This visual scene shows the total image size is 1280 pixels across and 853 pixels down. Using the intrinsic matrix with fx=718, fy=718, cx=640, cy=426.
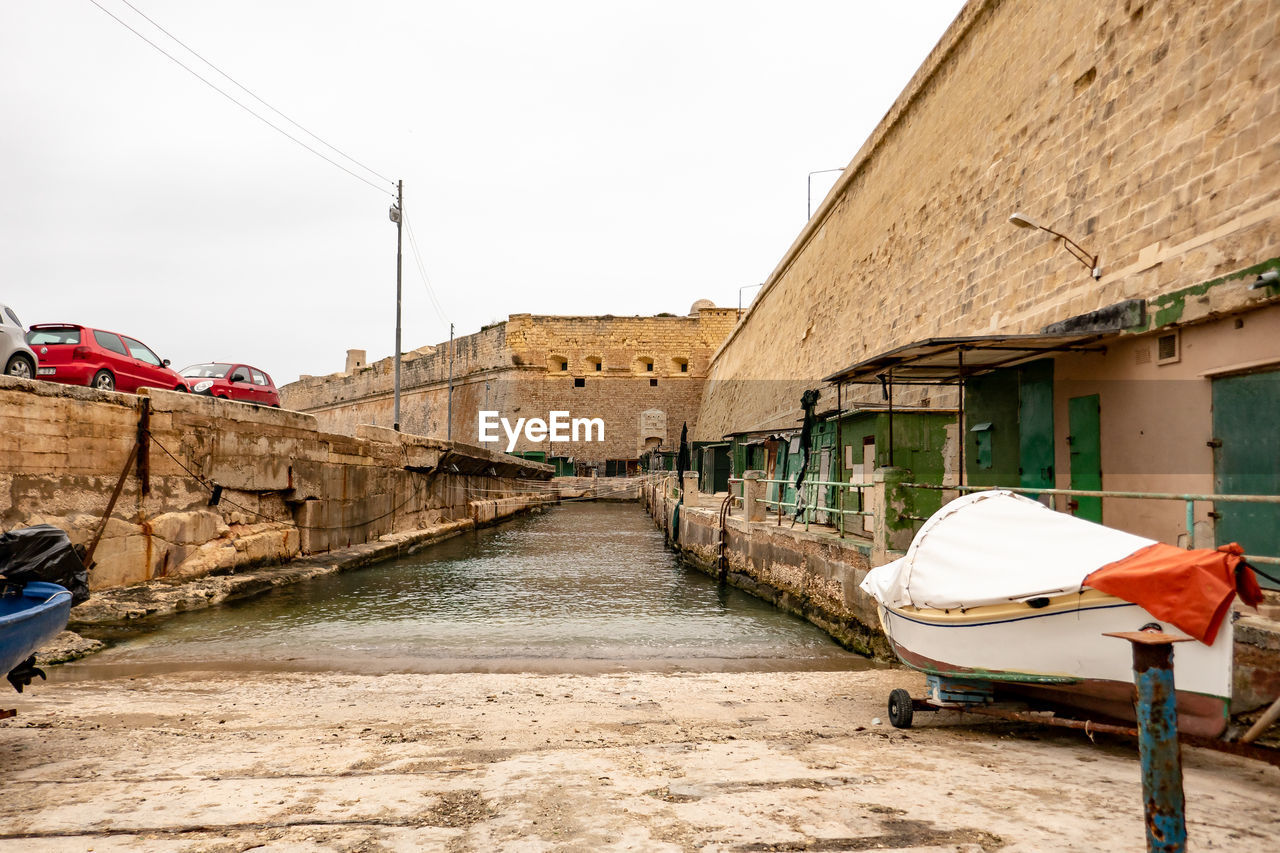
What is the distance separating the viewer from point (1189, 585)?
3.17m

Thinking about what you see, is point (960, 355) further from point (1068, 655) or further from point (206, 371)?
point (206, 371)

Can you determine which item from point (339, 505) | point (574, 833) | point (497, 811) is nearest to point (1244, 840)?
point (574, 833)

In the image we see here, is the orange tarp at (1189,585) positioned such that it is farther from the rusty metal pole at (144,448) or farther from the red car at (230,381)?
the red car at (230,381)

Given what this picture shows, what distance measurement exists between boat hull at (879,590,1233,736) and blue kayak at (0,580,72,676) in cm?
526

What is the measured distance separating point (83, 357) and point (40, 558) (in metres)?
7.36

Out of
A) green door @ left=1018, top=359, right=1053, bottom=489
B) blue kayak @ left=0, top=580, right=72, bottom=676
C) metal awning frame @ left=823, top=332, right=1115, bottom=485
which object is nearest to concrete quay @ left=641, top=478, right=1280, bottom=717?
metal awning frame @ left=823, top=332, right=1115, bottom=485

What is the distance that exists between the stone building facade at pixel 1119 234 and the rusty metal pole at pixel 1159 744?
3826mm

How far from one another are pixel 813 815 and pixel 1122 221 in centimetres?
729

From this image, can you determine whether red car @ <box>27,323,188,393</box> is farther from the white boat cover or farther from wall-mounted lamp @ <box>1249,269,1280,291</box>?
wall-mounted lamp @ <box>1249,269,1280,291</box>

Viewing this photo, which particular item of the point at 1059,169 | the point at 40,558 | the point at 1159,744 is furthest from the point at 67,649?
the point at 1059,169

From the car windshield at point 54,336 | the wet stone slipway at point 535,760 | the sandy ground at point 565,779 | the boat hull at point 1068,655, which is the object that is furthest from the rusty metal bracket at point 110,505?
the boat hull at point 1068,655

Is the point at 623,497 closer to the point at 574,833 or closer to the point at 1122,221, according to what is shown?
the point at 1122,221

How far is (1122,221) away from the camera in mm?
7539

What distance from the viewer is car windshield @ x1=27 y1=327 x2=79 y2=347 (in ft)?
33.8
